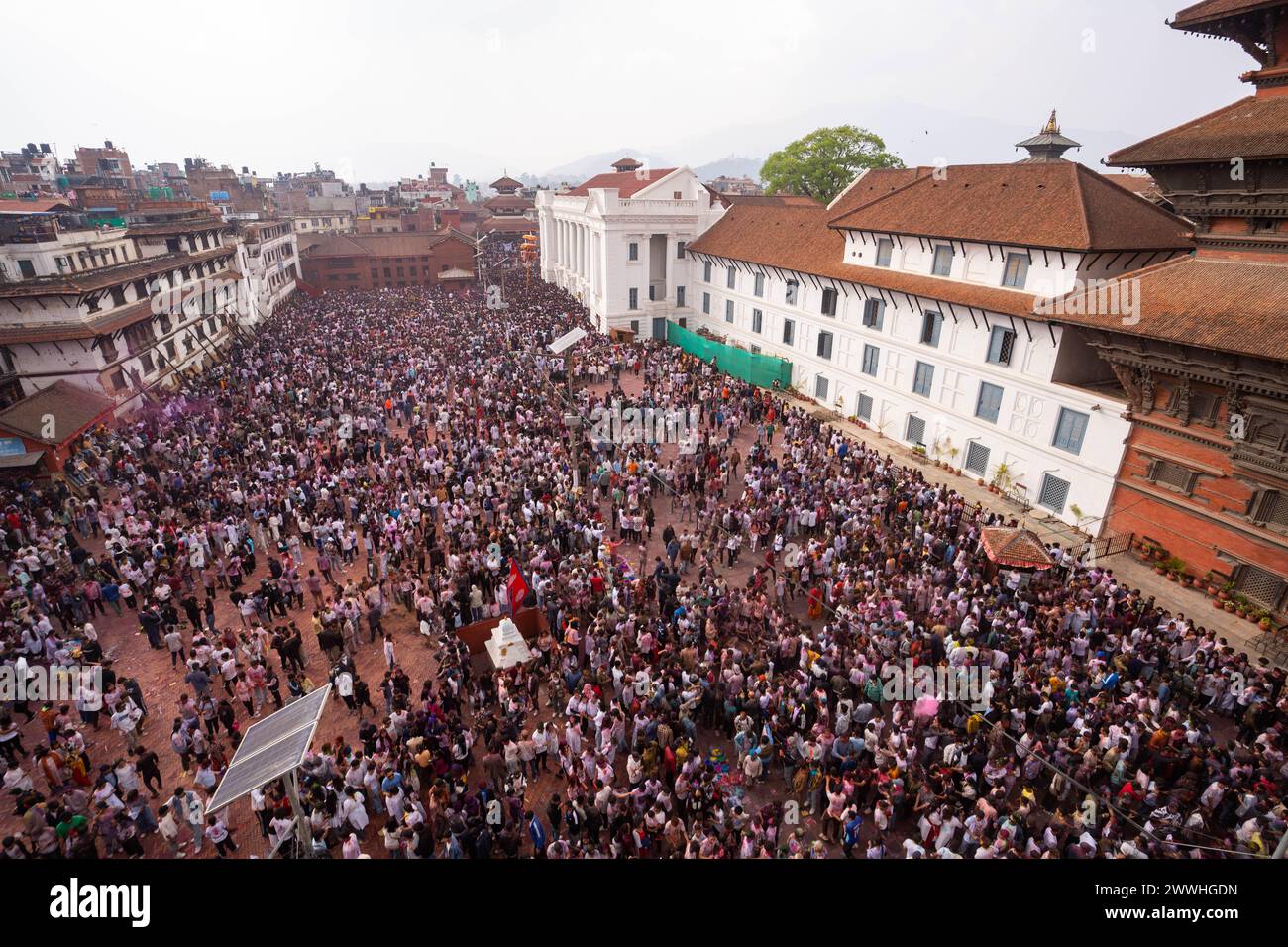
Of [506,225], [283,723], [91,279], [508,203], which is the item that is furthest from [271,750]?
[508,203]

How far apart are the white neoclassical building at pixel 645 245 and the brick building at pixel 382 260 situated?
88.7ft

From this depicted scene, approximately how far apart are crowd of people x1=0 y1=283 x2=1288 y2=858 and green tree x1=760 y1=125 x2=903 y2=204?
142 ft

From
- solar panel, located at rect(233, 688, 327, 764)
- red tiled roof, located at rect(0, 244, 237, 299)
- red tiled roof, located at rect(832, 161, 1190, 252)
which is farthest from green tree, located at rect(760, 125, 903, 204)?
solar panel, located at rect(233, 688, 327, 764)

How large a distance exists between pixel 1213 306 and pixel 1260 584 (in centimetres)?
806

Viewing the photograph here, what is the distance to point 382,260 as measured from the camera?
250 ft

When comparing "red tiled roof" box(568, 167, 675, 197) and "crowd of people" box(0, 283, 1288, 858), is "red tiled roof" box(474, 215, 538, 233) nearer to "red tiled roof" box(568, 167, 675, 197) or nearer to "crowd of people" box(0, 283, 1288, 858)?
"red tiled roof" box(568, 167, 675, 197)

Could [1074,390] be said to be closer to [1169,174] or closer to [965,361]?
[965,361]

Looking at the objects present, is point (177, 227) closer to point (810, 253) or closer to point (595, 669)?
point (810, 253)

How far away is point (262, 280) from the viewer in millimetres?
56125

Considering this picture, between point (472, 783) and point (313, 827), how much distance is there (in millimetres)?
3050

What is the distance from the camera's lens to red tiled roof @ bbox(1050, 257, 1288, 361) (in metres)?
17.9

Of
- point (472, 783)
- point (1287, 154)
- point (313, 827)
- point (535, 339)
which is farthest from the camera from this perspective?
point (535, 339)

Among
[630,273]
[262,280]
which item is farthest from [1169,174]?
[262,280]

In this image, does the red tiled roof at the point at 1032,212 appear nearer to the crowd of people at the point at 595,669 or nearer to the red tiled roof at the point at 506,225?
the crowd of people at the point at 595,669
